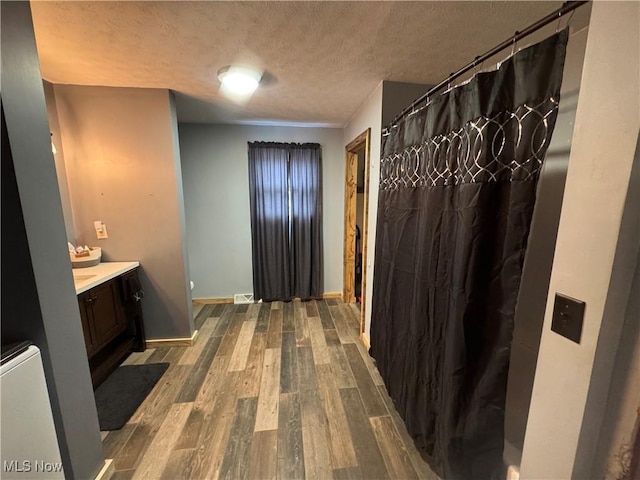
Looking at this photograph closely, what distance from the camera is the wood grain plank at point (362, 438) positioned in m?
1.38

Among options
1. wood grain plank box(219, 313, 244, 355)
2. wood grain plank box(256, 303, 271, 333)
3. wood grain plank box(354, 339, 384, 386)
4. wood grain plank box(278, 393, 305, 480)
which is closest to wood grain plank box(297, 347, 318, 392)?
wood grain plank box(278, 393, 305, 480)

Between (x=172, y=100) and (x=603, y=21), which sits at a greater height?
(x=172, y=100)

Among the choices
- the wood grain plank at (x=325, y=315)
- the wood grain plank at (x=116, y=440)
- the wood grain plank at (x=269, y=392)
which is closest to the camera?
the wood grain plank at (x=116, y=440)

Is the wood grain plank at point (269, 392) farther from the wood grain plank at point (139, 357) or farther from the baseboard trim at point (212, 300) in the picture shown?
the baseboard trim at point (212, 300)

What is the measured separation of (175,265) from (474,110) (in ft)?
8.56

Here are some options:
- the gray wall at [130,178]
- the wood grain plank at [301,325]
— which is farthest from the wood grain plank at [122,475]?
the wood grain plank at [301,325]

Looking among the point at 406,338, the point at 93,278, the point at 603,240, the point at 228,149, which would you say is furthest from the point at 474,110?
the point at 228,149

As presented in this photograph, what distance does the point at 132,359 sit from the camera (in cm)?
233

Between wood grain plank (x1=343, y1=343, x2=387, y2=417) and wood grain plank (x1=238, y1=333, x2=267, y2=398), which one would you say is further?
wood grain plank (x1=238, y1=333, x2=267, y2=398)

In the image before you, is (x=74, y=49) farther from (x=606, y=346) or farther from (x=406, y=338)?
(x=606, y=346)

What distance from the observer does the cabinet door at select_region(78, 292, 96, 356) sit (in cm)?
171

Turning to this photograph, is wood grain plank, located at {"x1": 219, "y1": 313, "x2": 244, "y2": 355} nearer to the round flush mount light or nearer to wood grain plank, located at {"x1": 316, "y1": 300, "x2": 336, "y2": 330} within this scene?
wood grain plank, located at {"x1": 316, "y1": 300, "x2": 336, "y2": 330}

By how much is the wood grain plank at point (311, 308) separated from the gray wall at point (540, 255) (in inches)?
88.6

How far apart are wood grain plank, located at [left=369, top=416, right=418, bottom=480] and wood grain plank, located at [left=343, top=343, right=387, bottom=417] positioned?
7 cm
